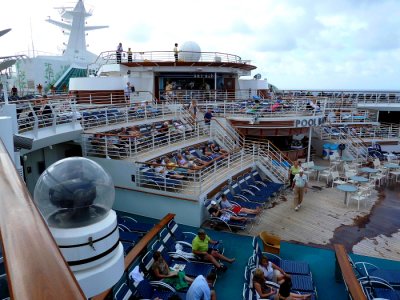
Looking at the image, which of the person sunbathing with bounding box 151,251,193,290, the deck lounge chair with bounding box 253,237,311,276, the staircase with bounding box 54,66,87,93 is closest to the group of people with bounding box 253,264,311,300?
the deck lounge chair with bounding box 253,237,311,276

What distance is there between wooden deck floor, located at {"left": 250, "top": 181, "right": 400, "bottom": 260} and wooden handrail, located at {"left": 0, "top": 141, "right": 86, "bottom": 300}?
8.57m

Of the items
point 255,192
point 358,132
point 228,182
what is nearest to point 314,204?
point 255,192

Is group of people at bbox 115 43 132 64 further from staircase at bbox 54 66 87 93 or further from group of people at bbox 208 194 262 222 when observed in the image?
group of people at bbox 208 194 262 222

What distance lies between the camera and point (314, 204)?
11211 mm

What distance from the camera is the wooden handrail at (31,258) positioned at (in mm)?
751

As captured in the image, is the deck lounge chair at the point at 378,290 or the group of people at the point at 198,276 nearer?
the group of people at the point at 198,276

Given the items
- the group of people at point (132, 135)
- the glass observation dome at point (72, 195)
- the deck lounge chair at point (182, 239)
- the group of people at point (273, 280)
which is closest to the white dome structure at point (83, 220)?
the glass observation dome at point (72, 195)

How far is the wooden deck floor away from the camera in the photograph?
8.45 metres

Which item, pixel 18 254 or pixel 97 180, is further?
pixel 97 180

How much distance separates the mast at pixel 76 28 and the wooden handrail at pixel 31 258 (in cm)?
3819

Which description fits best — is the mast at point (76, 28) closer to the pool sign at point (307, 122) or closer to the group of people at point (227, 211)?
the pool sign at point (307, 122)

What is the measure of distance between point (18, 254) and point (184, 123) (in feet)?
50.5

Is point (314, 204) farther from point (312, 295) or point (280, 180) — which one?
point (312, 295)

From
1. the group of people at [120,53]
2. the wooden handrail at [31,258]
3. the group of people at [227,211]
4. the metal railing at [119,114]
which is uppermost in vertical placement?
the group of people at [120,53]
